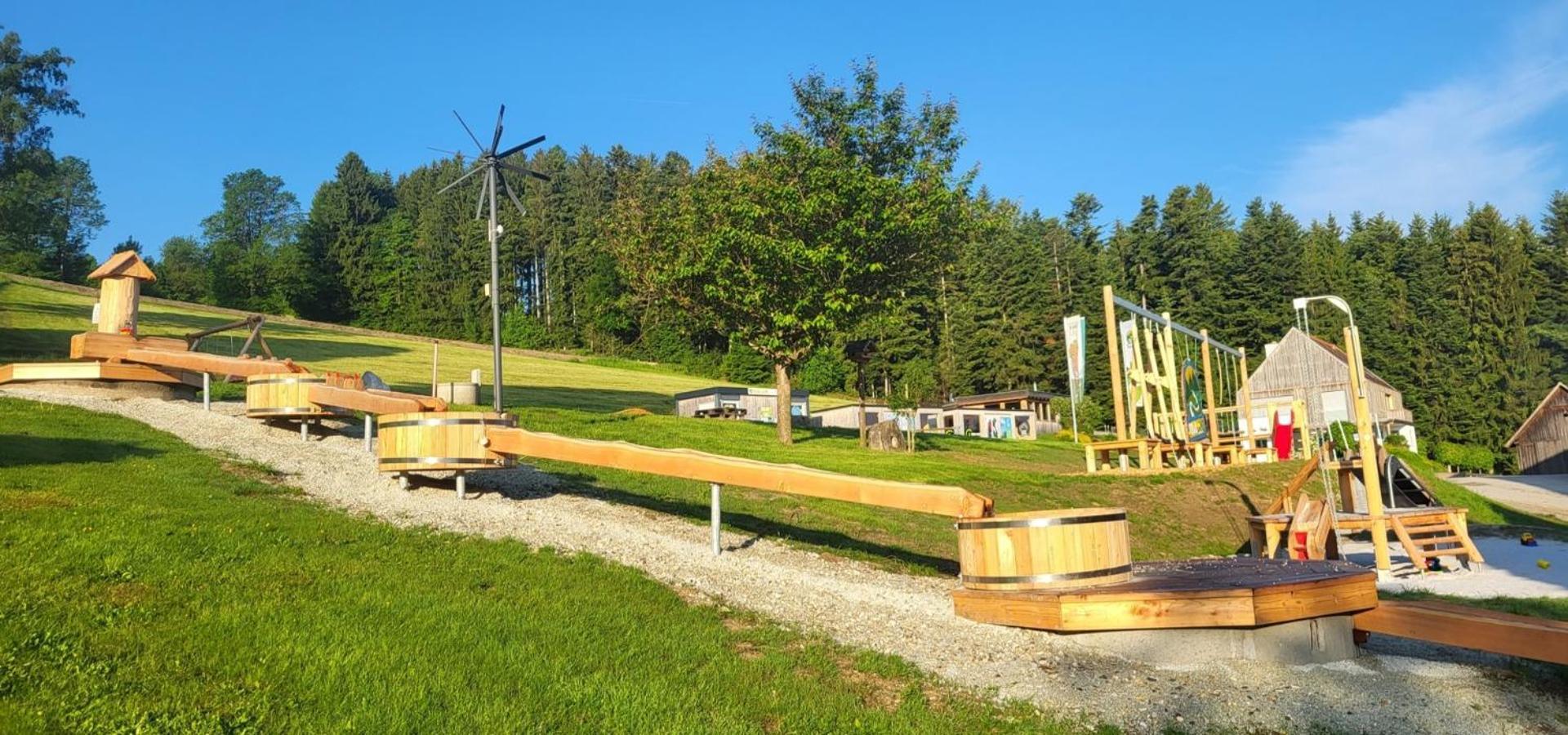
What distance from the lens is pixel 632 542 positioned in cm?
1018

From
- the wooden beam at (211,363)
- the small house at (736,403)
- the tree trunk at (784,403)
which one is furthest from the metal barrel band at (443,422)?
the small house at (736,403)

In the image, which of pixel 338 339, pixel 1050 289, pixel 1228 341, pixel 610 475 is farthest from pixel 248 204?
pixel 610 475

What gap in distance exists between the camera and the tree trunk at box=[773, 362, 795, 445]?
28.1 metres

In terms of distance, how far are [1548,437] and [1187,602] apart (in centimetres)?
6363

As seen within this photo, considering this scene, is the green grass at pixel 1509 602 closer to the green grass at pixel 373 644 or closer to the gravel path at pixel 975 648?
the gravel path at pixel 975 648

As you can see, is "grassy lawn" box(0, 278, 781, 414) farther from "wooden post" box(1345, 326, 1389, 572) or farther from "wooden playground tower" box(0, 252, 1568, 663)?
"wooden post" box(1345, 326, 1389, 572)

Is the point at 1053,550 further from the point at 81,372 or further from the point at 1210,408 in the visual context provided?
the point at 1210,408

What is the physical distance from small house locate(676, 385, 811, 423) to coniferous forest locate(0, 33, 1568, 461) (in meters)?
3.94

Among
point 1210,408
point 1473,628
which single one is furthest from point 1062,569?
point 1210,408

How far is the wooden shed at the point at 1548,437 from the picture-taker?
5500 cm

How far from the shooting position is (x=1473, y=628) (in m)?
6.80

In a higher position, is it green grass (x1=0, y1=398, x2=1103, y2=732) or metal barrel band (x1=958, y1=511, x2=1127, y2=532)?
metal barrel band (x1=958, y1=511, x2=1127, y2=532)

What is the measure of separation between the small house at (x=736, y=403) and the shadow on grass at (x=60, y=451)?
30076 millimetres

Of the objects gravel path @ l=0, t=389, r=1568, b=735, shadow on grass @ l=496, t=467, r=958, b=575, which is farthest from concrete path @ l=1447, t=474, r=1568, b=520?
gravel path @ l=0, t=389, r=1568, b=735
